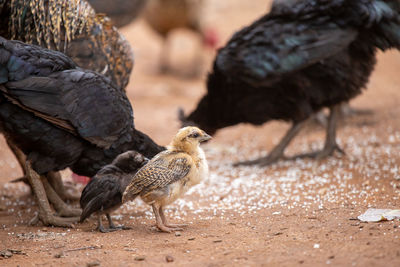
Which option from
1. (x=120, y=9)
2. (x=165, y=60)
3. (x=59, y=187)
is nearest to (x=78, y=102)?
(x=59, y=187)

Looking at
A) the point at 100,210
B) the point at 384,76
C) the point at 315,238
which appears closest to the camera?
the point at 315,238

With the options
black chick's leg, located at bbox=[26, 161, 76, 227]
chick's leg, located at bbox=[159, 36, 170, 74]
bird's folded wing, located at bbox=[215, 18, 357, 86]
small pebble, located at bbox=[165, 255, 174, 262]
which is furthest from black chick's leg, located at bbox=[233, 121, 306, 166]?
chick's leg, located at bbox=[159, 36, 170, 74]

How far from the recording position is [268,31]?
6.46 m

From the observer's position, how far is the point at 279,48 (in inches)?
249

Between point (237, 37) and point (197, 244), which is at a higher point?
point (237, 37)

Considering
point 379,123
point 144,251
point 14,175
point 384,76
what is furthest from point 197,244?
point 384,76

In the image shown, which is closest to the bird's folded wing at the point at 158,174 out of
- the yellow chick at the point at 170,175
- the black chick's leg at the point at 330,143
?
the yellow chick at the point at 170,175

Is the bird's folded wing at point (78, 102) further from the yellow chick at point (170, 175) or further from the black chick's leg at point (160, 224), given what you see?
the black chick's leg at point (160, 224)

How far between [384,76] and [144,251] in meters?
9.74

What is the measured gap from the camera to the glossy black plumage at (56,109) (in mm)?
4477

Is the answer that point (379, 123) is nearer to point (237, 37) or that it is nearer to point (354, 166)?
point (354, 166)

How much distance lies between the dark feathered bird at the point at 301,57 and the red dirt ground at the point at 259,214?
801 millimetres

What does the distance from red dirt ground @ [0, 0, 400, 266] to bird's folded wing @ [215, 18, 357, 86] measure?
49.2 inches

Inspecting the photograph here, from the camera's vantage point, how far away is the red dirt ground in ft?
11.9
